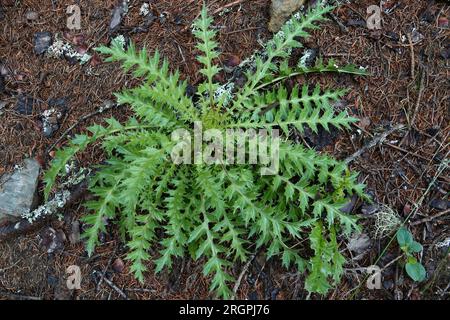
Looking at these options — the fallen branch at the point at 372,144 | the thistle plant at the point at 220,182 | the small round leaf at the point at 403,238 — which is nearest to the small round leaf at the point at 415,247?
the small round leaf at the point at 403,238

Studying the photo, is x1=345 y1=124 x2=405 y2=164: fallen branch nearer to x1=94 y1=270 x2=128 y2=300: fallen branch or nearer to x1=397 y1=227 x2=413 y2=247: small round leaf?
x1=397 y1=227 x2=413 y2=247: small round leaf

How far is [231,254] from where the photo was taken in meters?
3.55

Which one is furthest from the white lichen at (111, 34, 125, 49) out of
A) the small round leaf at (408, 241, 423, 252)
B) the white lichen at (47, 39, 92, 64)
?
the small round leaf at (408, 241, 423, 252)

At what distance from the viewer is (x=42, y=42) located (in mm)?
3920

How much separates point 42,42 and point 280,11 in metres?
1.88

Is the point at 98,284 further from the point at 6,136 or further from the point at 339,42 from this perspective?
the point at 339,42

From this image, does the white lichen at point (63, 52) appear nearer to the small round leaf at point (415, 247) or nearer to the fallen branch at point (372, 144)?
the fallen branch at point (372, 144)

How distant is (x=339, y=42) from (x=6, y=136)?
264 cm

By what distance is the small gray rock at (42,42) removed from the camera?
3.91m

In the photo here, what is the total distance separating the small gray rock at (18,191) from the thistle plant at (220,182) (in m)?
0.40

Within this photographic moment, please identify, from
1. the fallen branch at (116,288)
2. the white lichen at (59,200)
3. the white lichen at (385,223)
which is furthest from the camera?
the white lichen at (59,200)

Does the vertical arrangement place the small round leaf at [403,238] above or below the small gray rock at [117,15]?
below

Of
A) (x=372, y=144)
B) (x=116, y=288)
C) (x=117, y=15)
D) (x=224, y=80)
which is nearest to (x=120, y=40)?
(x=117, y=15)

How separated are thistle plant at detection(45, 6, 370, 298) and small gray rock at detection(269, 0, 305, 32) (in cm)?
8
